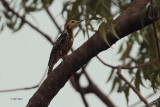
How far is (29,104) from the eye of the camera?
322 cm

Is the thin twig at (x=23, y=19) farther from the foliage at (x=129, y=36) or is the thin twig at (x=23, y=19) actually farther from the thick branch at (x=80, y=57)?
the thick branch at (x=80, y=57)

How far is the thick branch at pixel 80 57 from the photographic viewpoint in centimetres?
296

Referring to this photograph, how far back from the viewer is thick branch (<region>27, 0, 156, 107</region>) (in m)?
2.96

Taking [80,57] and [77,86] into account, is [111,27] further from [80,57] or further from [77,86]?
[77,86]

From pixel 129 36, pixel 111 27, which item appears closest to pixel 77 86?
pixel 129 36

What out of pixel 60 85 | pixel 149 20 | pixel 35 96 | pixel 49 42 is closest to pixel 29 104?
pixel 35 96

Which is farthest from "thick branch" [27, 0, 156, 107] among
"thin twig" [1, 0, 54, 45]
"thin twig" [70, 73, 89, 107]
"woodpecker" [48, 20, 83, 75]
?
"thin twig" [1, 0, 54, 45]

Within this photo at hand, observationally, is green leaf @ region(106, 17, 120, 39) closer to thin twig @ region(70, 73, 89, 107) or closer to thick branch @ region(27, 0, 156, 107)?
thick branch @ region(27, 0, 156, 107)

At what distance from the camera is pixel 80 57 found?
10.2 feet

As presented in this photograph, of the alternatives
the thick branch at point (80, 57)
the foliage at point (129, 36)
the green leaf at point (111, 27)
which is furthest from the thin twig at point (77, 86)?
the green leaf at point (111, 27)

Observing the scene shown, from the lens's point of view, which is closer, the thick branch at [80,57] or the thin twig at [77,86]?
the thick branch at [80,57]

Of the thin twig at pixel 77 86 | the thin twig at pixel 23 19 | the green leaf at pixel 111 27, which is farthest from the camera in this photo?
the thin twig at pixel 23 19

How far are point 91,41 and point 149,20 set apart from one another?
0.60 m

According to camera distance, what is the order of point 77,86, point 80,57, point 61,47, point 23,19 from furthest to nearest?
point 77,86
point 23,19
point 61,47
point 80,57
